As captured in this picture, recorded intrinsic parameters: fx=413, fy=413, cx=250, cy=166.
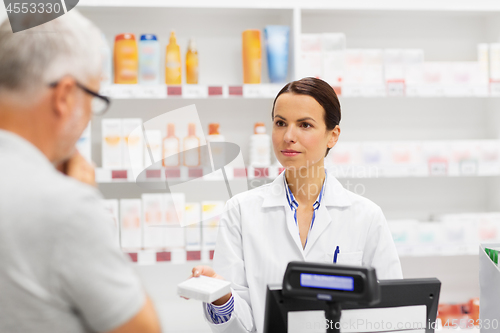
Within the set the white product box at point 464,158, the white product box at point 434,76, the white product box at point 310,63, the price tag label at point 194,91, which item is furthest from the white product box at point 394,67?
the price tag label at point 194,91

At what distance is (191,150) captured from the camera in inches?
87.0

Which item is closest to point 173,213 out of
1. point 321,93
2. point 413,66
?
point 321,93

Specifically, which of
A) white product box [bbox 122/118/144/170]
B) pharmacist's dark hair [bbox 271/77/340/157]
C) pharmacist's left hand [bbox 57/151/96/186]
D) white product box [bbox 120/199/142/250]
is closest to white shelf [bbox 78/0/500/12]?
white product box [bbox 122/118/144/170]

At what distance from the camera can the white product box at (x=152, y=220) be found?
2.20 meters

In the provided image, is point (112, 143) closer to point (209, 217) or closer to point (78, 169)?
point (209, 217)

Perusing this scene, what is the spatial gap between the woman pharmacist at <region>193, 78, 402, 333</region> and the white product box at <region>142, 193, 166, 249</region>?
2.59 ft

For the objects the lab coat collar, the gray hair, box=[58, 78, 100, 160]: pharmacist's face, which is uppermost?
the gray hair

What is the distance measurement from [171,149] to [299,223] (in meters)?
0.96

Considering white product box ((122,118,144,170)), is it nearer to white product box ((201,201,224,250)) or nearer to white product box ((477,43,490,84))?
white product box ((201,201,224,250))

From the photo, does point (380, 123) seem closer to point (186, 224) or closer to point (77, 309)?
point (186, 224)

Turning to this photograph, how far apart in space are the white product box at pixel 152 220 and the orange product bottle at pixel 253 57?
828 millimetres

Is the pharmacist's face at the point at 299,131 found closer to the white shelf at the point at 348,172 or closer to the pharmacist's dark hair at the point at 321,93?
the pharmacist's dark hair at the point at 321,93

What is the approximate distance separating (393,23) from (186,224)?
6.08ft

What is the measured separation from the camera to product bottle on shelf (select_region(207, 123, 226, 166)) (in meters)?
2.23
